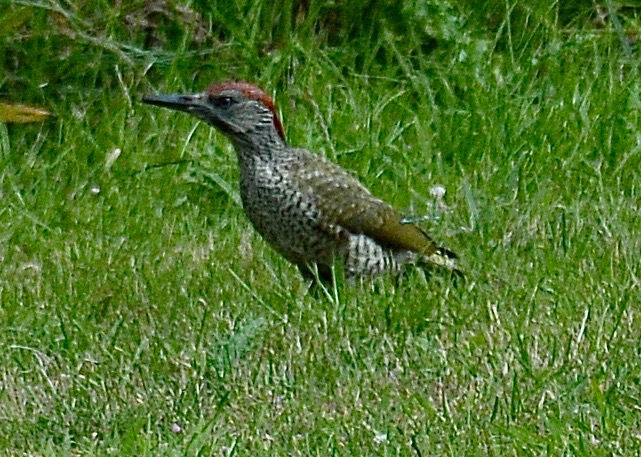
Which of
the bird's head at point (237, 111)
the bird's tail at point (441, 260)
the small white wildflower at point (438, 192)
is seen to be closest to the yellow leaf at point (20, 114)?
the bird's head at point (237, 111)

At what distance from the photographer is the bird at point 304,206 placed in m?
5.71

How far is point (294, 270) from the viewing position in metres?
6.06

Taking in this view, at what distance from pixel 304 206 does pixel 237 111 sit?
43 cm

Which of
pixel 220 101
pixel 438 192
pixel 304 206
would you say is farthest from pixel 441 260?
pixel 220 101

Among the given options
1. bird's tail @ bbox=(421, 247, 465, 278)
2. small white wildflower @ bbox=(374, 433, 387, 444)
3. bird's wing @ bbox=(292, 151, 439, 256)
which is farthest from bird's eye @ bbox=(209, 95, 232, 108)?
small white wildflower @ bbox=(374, 433, 387, 444)

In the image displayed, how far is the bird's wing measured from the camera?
19.0 feet

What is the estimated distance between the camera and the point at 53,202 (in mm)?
6652

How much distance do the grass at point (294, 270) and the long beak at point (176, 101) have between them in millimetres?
534

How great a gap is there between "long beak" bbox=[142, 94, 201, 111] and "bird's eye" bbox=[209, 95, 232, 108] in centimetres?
5

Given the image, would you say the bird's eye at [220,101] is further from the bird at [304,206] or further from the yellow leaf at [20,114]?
the yellow leaf at [20,114]

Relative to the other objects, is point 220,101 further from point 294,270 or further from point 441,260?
point 441,260

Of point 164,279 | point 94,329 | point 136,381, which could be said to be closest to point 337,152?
point 164,279

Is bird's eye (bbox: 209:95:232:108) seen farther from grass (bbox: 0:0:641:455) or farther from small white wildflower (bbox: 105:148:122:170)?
small white wildflower (bbox: 105:148:122:170)

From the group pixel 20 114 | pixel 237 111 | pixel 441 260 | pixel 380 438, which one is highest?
pixel 237 111
